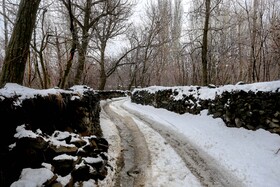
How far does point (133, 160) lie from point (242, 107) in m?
3.81

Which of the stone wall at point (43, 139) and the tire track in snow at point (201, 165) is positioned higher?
the stone wall at point (43, 139)

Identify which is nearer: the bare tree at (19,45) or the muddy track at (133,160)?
the muddy track at (133,160)

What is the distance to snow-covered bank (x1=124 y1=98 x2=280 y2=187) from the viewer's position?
511 cm

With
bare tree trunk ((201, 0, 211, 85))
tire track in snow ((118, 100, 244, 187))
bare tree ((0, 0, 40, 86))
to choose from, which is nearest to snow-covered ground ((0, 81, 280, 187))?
tire track in snow ((118, 100, 244, 187))

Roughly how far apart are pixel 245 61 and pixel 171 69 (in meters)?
14.2

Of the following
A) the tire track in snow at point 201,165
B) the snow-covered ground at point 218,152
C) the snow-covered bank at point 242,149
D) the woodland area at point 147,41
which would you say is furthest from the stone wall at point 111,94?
the tire track in snow at point 201,165

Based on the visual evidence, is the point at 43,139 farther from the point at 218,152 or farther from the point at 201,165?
the point at 218,152

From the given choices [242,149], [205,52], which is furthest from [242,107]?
[205,52]

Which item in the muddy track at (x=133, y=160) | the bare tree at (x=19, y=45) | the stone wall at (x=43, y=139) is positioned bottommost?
the muddy track at (x=133, y=160)

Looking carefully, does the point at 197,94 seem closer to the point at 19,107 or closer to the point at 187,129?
the point at 187,129

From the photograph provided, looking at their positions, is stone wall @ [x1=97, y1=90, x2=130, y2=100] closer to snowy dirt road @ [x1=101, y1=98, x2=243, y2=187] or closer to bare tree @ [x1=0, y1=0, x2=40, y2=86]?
snowy dirt road @ [x1=101, y1=98, x2=243, y2=187]

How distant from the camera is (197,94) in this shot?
1173cm

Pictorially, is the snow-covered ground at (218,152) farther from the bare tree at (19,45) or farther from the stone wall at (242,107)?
the bare tree at (19,45)

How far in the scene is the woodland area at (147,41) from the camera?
8.47m
